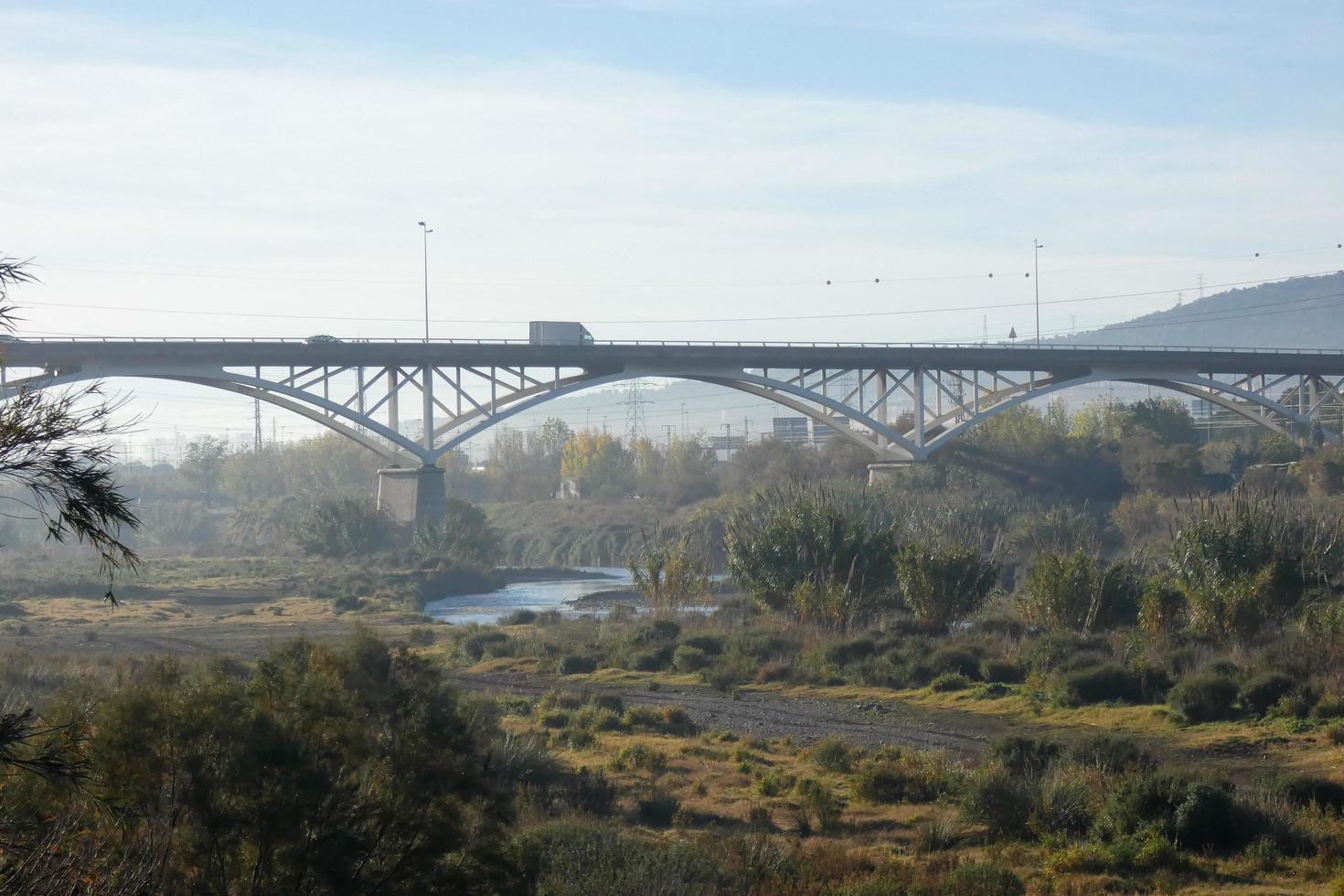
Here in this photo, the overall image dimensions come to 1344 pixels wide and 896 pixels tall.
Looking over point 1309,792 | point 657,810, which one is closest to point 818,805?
point 657,810

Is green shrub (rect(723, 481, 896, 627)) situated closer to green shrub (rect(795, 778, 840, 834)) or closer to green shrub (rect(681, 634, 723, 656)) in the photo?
green shrub (rect(681, 634, 723, 656))

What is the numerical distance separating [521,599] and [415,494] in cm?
1228

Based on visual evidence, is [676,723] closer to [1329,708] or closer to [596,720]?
[596,720]

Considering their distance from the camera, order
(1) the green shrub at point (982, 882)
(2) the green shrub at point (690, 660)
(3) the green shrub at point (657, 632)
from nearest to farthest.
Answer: (1) the green shrub at point (982, 882) < (2) the green shrub at point (690, 660) < (3) the green shrub at point (657, 632)

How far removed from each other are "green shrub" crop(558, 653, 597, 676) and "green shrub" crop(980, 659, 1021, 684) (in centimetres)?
902

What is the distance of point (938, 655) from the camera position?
89.8 ft

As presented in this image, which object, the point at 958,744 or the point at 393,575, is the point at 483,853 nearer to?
the point at 958,744

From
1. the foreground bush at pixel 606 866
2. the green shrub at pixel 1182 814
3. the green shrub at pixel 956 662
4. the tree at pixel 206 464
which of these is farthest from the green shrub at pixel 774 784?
the tree at pixel 206 464

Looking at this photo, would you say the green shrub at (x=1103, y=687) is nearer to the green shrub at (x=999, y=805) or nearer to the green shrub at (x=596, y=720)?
the green shrub at (x=596, y=720)

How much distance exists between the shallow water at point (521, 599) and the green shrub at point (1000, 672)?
21.6m

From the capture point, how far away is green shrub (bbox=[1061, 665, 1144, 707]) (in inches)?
908

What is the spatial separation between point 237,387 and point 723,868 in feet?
165

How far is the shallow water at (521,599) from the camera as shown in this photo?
157ft

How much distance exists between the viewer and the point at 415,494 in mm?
65500
